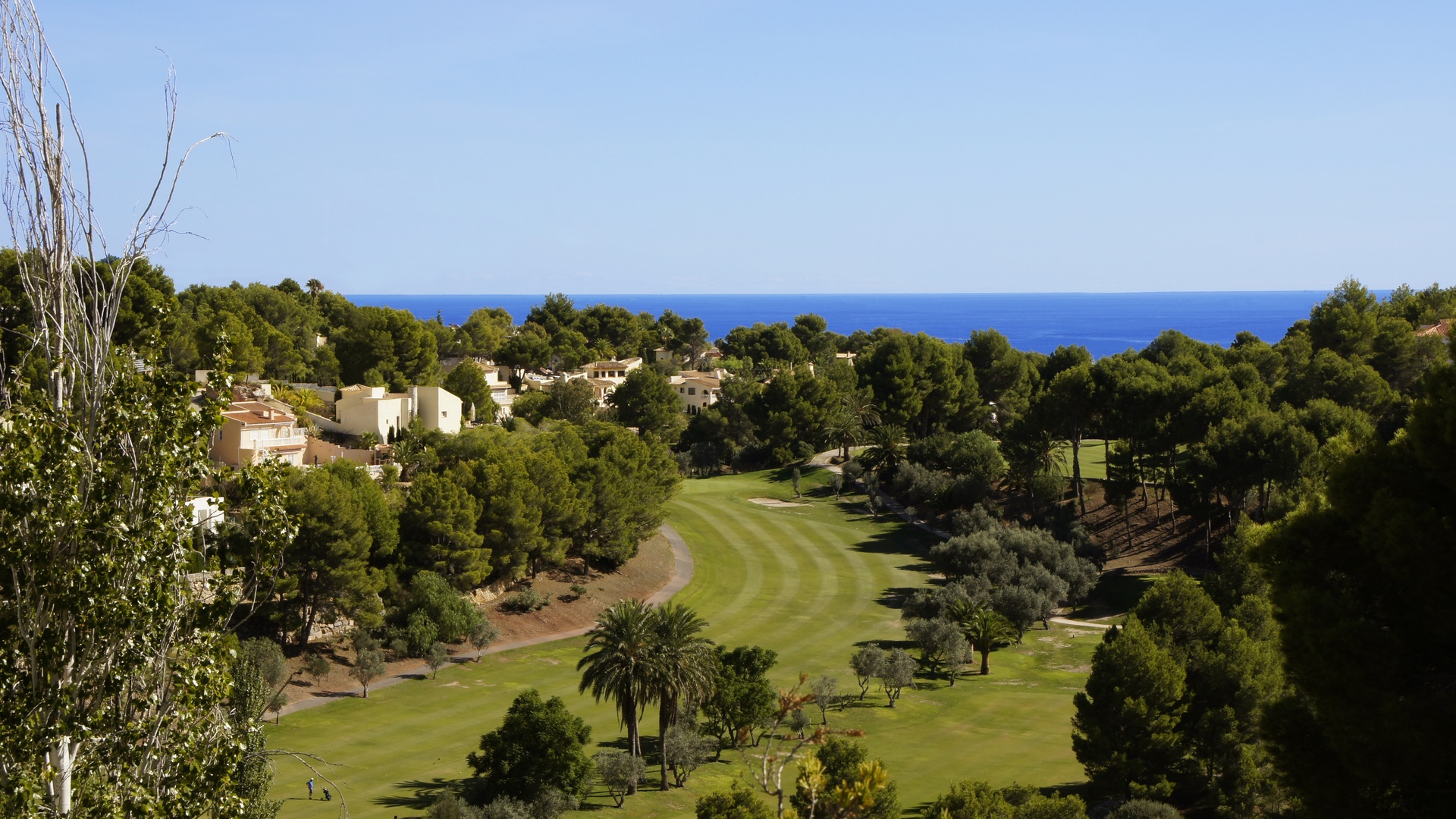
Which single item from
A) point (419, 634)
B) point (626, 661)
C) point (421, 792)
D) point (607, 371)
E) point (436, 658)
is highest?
point (607, 371)

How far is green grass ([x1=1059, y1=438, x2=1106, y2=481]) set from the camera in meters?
78.9

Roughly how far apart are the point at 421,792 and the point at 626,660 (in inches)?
282

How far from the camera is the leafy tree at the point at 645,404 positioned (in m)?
99.4

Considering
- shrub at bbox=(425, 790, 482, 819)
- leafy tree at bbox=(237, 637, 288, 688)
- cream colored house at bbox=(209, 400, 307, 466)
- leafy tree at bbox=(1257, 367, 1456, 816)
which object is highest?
leafy tree at bbox=(1257, 367, 1456, 816)

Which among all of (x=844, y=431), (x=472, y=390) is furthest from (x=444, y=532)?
(x=844, y=431)

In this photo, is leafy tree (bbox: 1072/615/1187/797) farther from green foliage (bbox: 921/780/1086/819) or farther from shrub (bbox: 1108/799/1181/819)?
green foliage (bbox: 921/780/1086/819)

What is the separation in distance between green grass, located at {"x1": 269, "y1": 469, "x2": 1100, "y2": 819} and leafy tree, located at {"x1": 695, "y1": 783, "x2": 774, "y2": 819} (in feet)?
19.8

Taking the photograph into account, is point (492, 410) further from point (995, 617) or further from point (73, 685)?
point (73, 685)

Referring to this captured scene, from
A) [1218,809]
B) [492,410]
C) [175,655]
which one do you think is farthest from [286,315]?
[175,655]

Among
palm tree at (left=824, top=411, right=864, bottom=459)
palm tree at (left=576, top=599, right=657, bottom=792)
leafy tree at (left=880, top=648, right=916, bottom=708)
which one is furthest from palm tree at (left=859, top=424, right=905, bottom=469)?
palm tree at (left=576, top=599, right=657, bottom=792)

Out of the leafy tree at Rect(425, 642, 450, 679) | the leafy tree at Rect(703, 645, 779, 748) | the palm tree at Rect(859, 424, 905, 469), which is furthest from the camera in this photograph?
the palm tree at Rect(859, 424, 905, 469)

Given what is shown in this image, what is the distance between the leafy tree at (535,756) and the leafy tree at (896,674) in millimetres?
15102

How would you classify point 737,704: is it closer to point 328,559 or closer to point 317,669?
point 317,669

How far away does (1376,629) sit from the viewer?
1223 centimetres
